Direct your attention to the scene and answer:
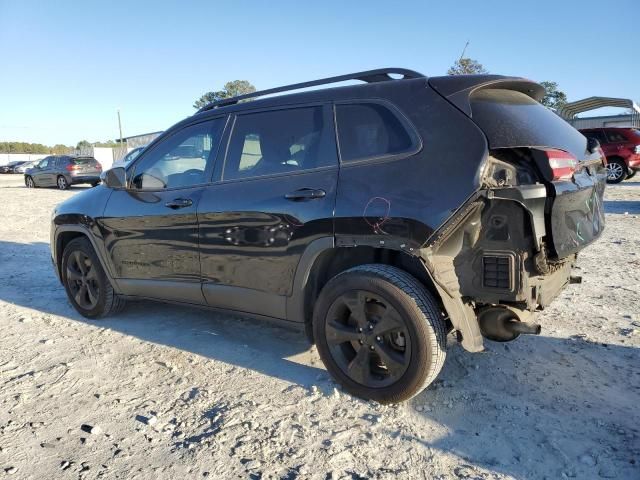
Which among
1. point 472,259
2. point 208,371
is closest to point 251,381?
point 208,371

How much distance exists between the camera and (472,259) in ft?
9.39

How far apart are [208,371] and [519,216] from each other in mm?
2313

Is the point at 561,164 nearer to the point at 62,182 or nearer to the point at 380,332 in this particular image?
the point at 380,332

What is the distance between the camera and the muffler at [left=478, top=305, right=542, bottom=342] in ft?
9.52

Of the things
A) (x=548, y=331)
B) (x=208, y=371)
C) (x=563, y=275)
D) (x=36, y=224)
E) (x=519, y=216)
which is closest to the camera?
(x=519, y=216)

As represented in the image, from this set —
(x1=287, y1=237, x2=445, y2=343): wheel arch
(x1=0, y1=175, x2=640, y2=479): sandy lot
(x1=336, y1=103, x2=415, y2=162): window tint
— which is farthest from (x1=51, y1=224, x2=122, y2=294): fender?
(x1=336, y1=103, x2=415, y2=162): window tint

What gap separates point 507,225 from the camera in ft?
9.04

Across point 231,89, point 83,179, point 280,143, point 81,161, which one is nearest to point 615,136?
point 280,143

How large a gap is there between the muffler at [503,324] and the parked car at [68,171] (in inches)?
790

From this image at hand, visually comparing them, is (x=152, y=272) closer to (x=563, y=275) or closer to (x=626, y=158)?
(x=563, y=275)

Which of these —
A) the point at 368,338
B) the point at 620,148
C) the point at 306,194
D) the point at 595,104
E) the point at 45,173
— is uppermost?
the point at 595,104

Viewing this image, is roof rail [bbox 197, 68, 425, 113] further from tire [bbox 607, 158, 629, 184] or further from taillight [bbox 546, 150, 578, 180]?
tire [bbox 607, 158, 629, 184]

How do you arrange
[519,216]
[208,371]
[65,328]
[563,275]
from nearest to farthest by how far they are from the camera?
[519,216] → [563,275] → [208,371] → [65,328]

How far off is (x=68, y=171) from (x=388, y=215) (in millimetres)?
20784
